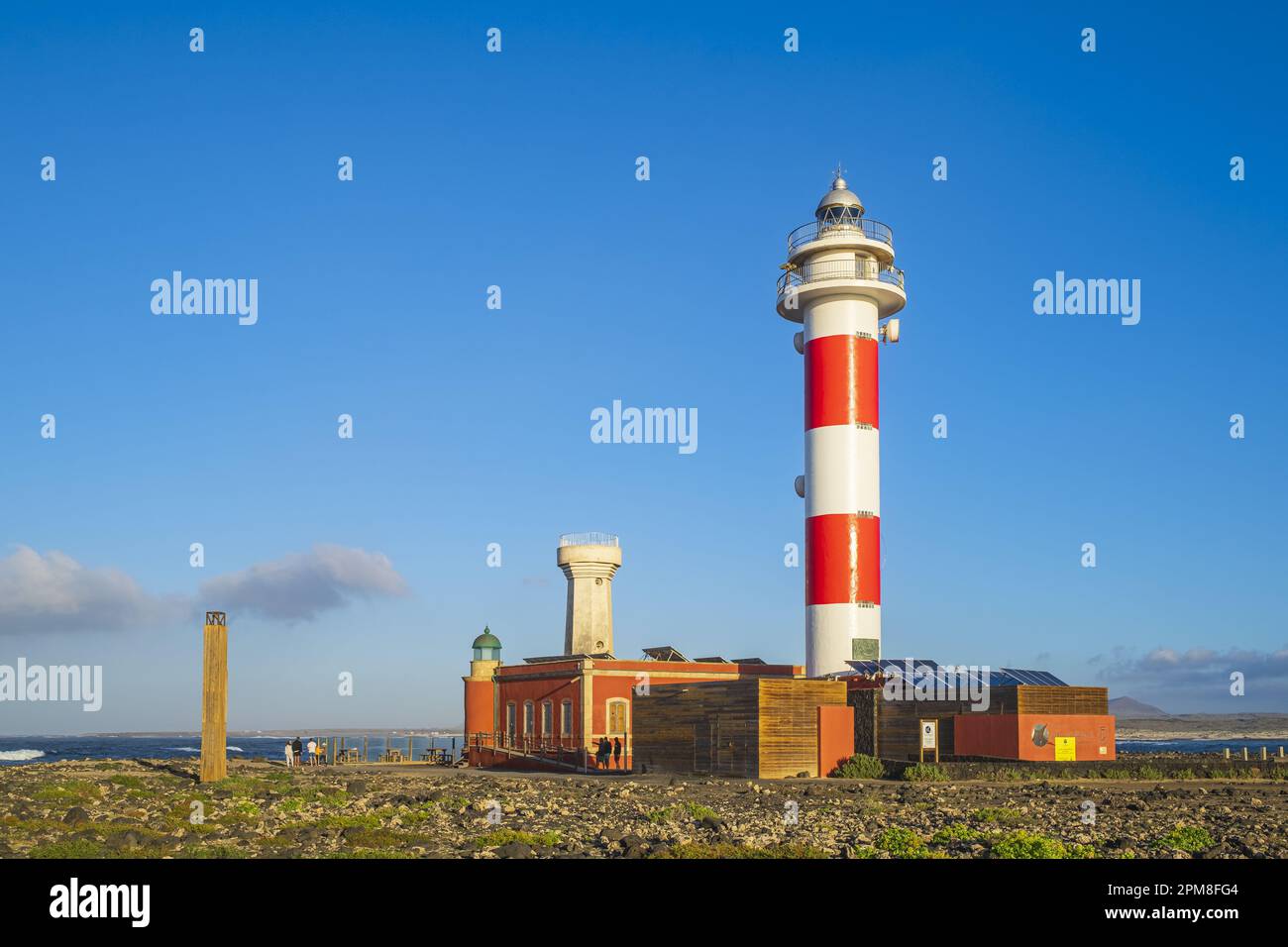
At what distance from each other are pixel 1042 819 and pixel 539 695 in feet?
83.6

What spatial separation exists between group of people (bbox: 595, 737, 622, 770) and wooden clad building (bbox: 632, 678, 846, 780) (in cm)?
349

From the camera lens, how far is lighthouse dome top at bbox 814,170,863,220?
4441 centimetres

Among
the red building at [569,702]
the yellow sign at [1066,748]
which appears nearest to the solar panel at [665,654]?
the red building at [569,702]

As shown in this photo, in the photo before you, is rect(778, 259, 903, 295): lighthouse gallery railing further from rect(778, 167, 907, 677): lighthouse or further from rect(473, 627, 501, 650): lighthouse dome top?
rect(473, 627, 501, 650): lighthouse dome top

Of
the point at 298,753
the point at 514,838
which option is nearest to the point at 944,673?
the point at 514,838

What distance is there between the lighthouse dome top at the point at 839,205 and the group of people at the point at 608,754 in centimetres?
1952

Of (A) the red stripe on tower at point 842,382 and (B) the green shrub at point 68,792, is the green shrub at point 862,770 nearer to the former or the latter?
(A) the red stripe on tower at point 842,382

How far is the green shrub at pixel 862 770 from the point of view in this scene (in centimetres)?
3481
